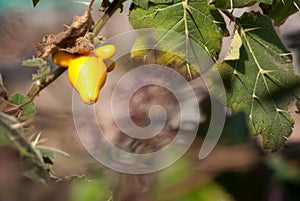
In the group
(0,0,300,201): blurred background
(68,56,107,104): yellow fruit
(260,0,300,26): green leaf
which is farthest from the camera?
(260,0,300,26): green leaf

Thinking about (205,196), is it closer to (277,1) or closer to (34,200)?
(34,200)

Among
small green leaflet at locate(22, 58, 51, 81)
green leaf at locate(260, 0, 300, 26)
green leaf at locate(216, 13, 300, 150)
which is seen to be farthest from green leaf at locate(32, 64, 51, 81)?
green leaf at locate(260, 0, 300, 26)

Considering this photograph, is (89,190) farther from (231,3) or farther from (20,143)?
(231,3)

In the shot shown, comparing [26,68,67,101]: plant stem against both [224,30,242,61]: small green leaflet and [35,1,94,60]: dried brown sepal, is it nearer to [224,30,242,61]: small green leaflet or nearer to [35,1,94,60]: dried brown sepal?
[35,1,94,60]: dried brown sepal

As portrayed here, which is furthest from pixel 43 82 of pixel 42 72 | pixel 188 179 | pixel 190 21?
pixel 188 179

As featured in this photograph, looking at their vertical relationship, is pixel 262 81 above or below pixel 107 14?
below

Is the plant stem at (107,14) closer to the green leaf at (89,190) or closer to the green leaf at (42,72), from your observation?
the green leaf at (42,72)
